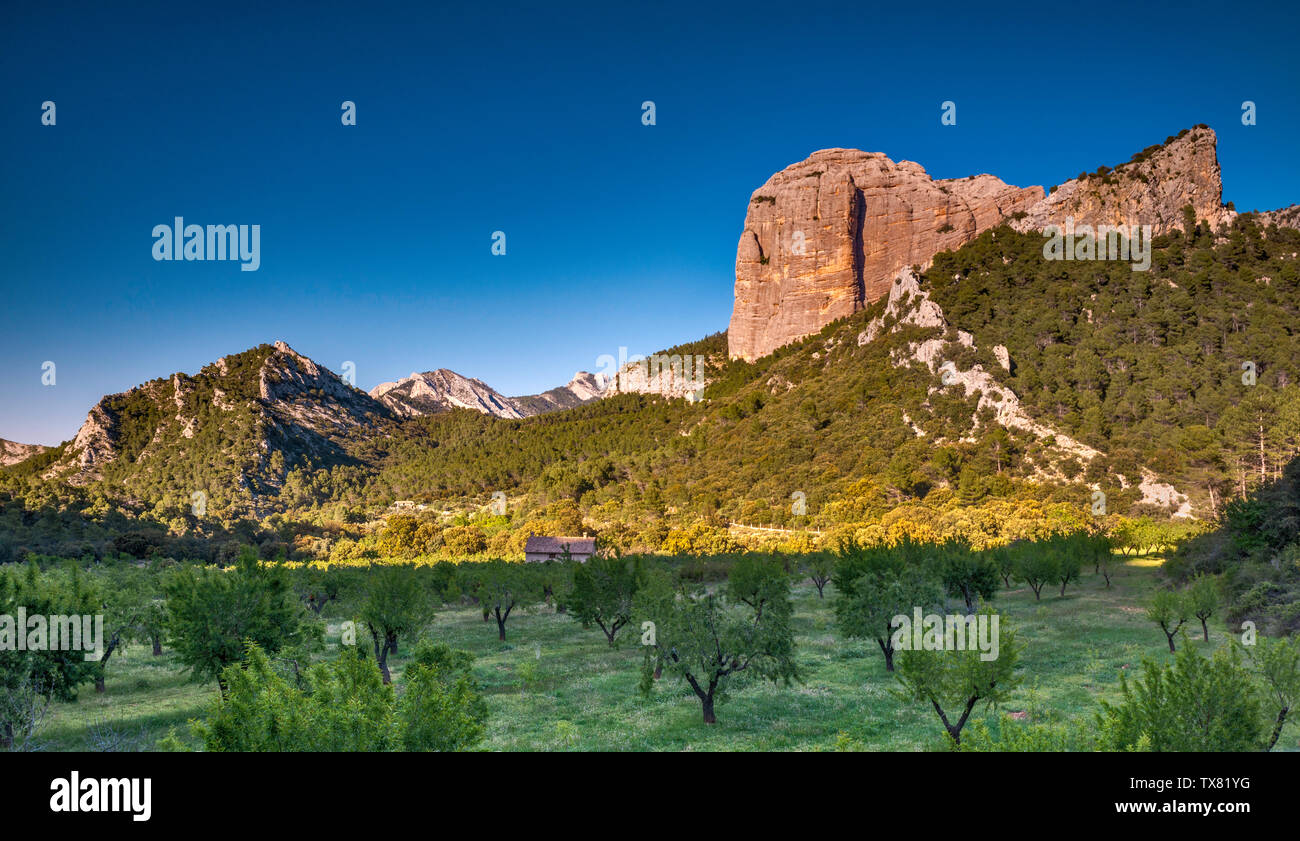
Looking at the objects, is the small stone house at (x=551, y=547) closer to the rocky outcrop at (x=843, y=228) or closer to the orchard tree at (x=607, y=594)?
the orchard tree at (x=607, y=594)

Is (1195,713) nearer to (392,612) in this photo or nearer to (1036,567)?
(392,612)

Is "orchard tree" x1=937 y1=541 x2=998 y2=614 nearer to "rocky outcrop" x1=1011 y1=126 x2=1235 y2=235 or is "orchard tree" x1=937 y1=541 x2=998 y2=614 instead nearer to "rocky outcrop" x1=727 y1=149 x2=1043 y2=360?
"rocky outcrop" x1=1011 y1=126 x2=1235 y2=235

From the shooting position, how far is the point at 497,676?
31875mm

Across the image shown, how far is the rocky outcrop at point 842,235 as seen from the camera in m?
161

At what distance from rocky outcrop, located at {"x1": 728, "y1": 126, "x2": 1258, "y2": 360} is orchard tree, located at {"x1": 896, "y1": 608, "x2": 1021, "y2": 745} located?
14627 centimetres

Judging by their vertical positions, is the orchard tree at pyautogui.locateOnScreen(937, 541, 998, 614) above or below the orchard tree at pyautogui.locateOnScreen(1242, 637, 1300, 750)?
below

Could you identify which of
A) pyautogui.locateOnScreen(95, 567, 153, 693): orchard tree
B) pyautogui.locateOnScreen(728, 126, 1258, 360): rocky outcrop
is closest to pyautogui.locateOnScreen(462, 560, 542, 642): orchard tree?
pyautogui.locateOnScreen(95, 567, 153, 693): orchard tree

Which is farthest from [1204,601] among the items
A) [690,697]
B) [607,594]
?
[607,594]

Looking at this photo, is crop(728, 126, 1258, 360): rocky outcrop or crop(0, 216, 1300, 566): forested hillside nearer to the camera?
crop(0, 216, 1300, 566): forested hillside

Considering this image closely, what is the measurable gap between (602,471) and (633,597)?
90.8m

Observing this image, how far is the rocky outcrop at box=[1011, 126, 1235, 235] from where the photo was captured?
118m

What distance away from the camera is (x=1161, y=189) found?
394 feet

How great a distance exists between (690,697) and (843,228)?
16345 cm

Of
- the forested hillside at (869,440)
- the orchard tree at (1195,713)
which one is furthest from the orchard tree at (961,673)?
the forested hillside at (869,440)
